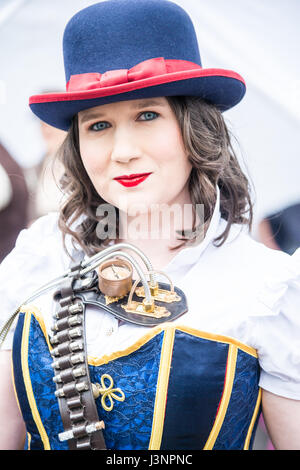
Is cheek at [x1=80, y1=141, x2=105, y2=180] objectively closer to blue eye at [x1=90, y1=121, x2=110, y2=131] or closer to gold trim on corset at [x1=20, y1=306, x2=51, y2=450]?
blue eye at [x1=90, y1=121, x2=110, y2=131]

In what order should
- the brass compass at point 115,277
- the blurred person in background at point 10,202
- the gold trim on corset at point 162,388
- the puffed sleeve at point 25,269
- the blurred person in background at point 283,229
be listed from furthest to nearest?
the blurred person in background at point 10,202 → the blurred person in background at point 283,229 → the puffed sleeve at point 25,269 → the brass compass at point 115,277 → the gold trim on corset at point 162,388

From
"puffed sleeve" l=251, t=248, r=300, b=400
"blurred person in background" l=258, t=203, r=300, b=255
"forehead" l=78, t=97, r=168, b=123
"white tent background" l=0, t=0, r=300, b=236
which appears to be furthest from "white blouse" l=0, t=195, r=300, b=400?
"white tent background" l=0, t=0, r=300, b=236

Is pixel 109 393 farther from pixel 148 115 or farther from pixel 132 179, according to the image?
pixel 148 115

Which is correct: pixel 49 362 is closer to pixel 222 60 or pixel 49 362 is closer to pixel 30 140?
pixel 30 140

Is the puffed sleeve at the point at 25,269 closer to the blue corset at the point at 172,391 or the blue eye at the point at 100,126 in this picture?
the blue corset at the point at 172,391

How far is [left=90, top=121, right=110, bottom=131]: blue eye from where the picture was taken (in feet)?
3.39

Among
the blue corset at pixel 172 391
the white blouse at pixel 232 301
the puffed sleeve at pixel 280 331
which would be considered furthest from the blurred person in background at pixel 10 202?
the puffed sleeve at pixel 280 331

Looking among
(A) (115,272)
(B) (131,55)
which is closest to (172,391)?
(A) (115,272)

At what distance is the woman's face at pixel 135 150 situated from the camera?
983mm

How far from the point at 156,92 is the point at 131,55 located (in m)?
0.12

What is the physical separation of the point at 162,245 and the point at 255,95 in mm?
962

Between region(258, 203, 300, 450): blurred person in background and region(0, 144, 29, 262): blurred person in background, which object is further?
region(0, 144, 29, 262): blurred person in background

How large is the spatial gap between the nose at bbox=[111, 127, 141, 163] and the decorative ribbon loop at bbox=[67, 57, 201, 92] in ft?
0.39
